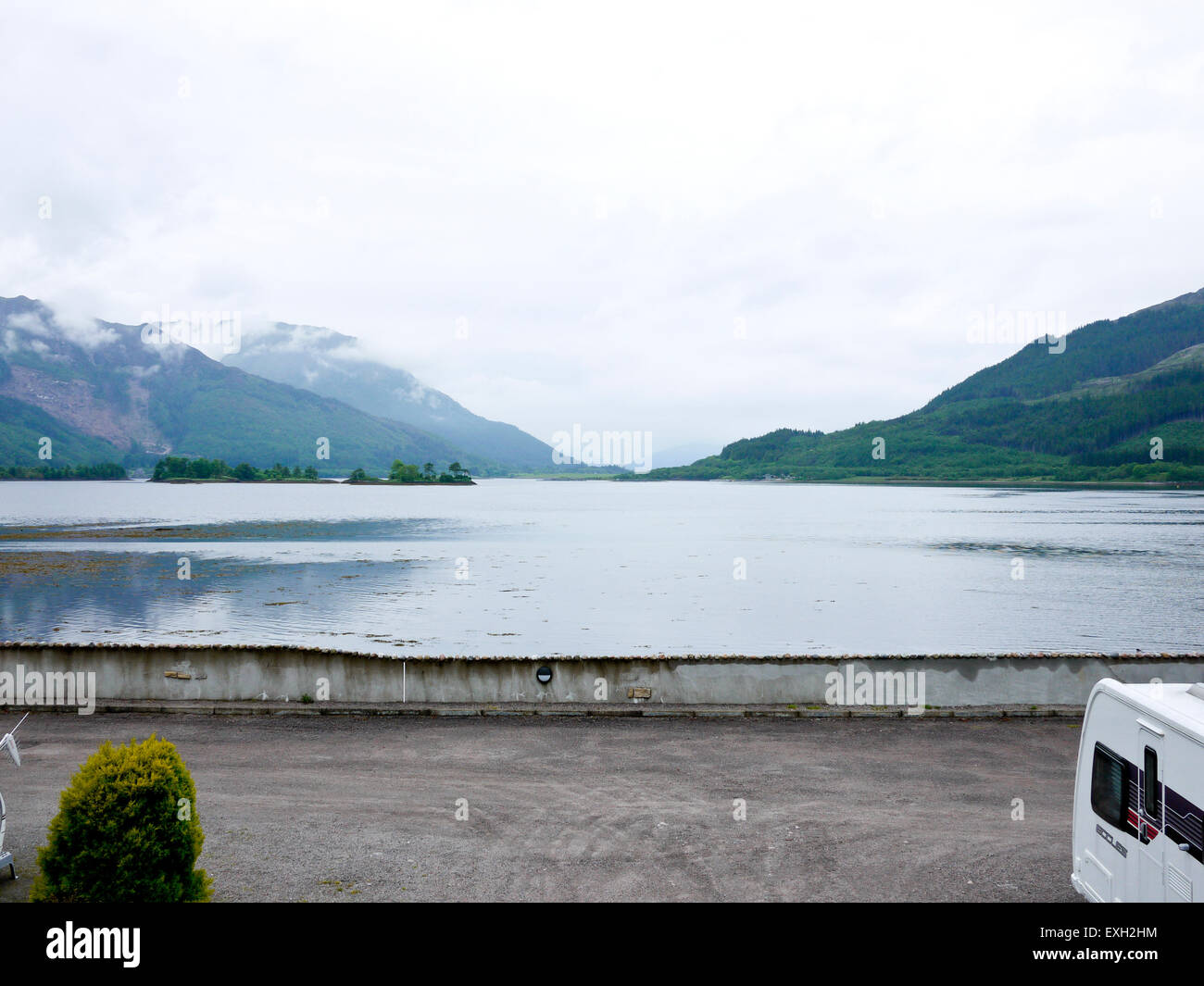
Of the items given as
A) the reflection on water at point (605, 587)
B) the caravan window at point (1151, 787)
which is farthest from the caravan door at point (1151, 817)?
the reflection on water at point (605, 587)

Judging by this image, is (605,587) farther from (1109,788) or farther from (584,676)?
(1109,788)

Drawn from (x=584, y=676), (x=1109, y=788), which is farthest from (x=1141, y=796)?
(x=584, y=676)

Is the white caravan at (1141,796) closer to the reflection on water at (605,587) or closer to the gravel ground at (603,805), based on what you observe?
the gravel ground at (603,805)

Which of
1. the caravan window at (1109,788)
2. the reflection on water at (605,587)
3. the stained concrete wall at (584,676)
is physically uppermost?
the caravan window at (1109,788)

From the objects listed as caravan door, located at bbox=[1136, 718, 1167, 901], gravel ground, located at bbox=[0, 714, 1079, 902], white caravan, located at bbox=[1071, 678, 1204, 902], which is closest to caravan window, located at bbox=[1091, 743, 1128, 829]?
white caravan, located at bbox=[1071, 678, 1204, 902]

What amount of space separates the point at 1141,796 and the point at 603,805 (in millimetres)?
6580

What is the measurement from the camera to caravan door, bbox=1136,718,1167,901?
23.9ft

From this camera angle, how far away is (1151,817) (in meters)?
7.42

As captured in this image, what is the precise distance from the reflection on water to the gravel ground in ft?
79.2

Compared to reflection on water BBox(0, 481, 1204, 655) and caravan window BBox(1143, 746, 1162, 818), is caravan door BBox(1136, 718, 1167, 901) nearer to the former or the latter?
caravan window BBox(1143, 746, 1162, 818)

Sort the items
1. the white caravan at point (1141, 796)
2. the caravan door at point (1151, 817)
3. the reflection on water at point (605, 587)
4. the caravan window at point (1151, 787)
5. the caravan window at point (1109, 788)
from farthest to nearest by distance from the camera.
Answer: the reflection on water at point (605, 587), the caravan window at point (1109, 788), the caravan window at point (1151, 787), the caravan door at point (1151, 817), the white caravan at point (1141, 796)

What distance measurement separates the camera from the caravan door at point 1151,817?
23.9 feet
